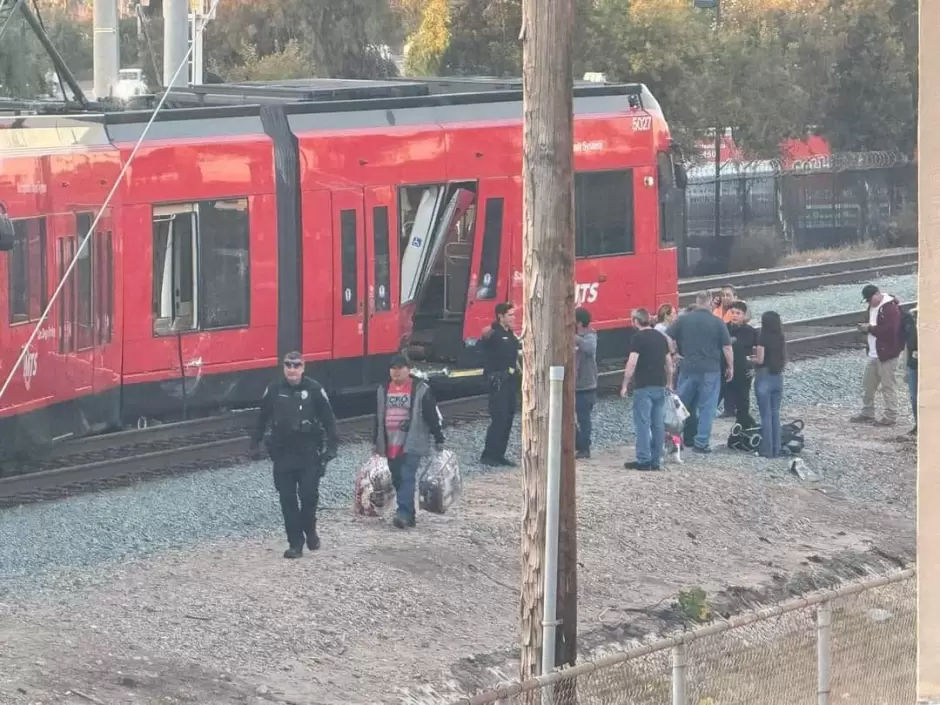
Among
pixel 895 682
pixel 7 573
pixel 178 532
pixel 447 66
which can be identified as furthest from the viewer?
pixel 447 66

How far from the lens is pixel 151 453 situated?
53.6 feet

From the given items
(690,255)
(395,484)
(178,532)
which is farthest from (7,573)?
(690,255)

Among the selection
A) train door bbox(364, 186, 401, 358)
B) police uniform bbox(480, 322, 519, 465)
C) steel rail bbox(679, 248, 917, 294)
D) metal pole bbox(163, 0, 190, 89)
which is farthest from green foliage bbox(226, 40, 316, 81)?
police uniform bbox(480, 322, 519, 465)

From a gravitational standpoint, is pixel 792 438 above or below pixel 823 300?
below

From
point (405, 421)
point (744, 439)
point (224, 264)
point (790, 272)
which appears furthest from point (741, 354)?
point (790, 272)

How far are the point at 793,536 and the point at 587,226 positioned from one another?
5.70m

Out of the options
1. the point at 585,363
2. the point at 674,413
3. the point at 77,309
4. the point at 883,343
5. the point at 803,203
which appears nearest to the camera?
the point at 77,309

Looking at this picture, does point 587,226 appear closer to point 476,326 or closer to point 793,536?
point 476,326

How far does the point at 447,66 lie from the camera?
1548 inches

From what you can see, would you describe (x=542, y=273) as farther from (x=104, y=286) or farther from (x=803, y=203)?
(x=803, y=203)

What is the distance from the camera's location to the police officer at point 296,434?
12617mm

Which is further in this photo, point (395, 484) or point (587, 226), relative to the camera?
point (587, 226)

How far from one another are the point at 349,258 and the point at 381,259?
40 centimetres

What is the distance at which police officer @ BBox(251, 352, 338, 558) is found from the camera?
12617mm
